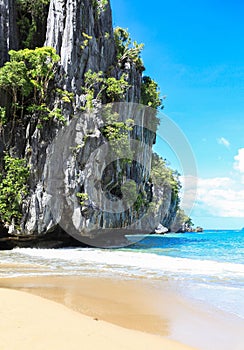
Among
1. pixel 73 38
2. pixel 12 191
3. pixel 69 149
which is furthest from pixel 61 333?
pixel 73 38

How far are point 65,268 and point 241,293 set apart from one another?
529 centimetres

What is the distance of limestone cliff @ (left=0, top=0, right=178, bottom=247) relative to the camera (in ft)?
55.1

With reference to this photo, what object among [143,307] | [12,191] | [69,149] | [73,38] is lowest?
[143,307]

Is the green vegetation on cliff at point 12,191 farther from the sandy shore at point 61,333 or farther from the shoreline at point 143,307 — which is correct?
the sandy shore at point 61,333

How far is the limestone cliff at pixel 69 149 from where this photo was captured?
55.1 feet

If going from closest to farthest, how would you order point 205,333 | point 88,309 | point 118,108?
point 205,333 < point 88,309 < point 118,108

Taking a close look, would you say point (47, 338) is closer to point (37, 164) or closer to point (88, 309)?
point (88, 309)

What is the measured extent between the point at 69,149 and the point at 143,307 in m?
13.1

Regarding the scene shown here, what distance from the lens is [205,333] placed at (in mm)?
4125

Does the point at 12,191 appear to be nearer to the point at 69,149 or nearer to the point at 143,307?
the point at 69,149

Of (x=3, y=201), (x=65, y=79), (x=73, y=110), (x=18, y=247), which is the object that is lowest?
(x=18, y=247)

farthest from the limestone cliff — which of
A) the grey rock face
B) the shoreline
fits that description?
the shoreline

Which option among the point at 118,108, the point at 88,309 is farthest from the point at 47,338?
the point at 118,108

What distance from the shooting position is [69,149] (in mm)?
17625
